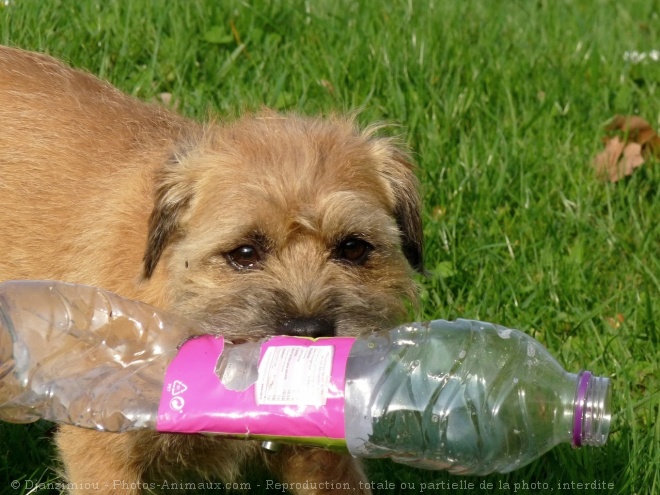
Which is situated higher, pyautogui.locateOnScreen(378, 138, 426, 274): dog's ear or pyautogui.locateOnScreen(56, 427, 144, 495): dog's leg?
pyautogui.locateOnScreen(378, 138, 426, 274): dog's ear

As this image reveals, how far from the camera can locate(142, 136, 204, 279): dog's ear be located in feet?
12.3

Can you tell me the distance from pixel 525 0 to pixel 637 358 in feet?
15.2

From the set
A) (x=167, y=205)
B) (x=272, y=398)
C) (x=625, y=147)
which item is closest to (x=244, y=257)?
(x=167, y=205)

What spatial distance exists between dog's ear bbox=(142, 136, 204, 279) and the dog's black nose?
25.8 inches

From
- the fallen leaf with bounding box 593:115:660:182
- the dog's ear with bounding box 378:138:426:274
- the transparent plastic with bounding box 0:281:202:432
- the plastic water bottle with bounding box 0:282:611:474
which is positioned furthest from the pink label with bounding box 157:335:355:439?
the fallen leaf with bounding box 593:115:660:182

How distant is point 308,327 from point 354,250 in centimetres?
57

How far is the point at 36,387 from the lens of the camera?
3.31 metres

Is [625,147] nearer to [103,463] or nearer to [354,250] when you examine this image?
[354,250]

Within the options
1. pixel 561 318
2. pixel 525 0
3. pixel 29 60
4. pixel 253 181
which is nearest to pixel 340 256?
pixel 253 181

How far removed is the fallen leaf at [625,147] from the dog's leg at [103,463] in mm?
3177

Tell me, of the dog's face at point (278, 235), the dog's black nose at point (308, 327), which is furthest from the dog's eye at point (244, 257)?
the dog's black nose at point (308, 327)

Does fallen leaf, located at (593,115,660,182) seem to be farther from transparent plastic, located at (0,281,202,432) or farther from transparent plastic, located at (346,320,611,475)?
transparent plastic, located at (0,281,202,432)

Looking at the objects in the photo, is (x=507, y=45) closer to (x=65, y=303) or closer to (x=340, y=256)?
(x=340, y=256)

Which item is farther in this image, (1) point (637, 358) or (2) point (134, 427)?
(1) point (637, 358)
